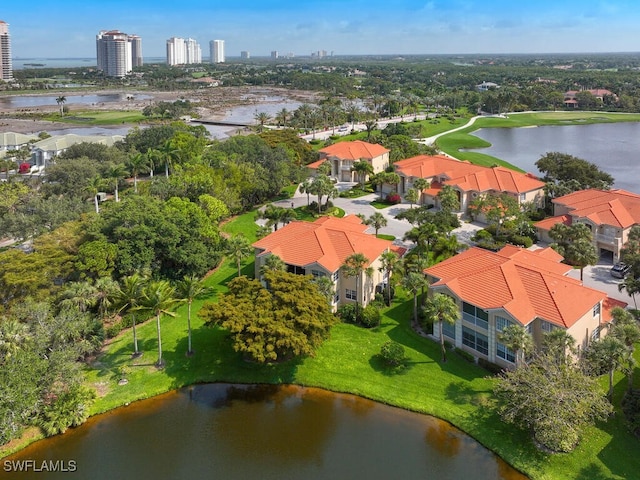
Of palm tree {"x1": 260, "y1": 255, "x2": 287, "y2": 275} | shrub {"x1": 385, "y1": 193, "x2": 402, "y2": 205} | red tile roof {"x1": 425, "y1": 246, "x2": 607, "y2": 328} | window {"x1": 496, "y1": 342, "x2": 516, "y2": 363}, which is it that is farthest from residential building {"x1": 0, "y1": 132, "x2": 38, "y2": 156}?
window {"x1": 496, "y1": 342, "x2": 516, "y2": 363}

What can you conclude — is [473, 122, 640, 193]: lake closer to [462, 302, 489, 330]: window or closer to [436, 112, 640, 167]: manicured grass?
[436, 112, 640, 167]: manicured grass

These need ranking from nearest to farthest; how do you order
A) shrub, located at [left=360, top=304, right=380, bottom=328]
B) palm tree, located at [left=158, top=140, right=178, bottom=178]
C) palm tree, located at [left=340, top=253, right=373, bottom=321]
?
palm tree, located at [left=340, top=253, right=373, bottom=321] → shrub, located at [left=360, top=304, right=380, bottom=328] → palm tree, located at [left=158, top=140, right=178, bottom=178]

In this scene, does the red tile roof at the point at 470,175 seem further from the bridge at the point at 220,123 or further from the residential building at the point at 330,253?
the bridge at the point at 220,123

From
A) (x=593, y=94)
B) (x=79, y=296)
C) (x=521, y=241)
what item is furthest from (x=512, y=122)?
(x=79, y=296)

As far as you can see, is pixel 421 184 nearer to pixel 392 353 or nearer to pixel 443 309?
pixel 443 309

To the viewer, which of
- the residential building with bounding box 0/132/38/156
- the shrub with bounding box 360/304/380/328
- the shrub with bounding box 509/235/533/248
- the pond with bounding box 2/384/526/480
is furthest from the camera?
the residential building with bounding box 0/132/38/156

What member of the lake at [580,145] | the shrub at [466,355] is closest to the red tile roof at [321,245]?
the shrub at [466,355]
